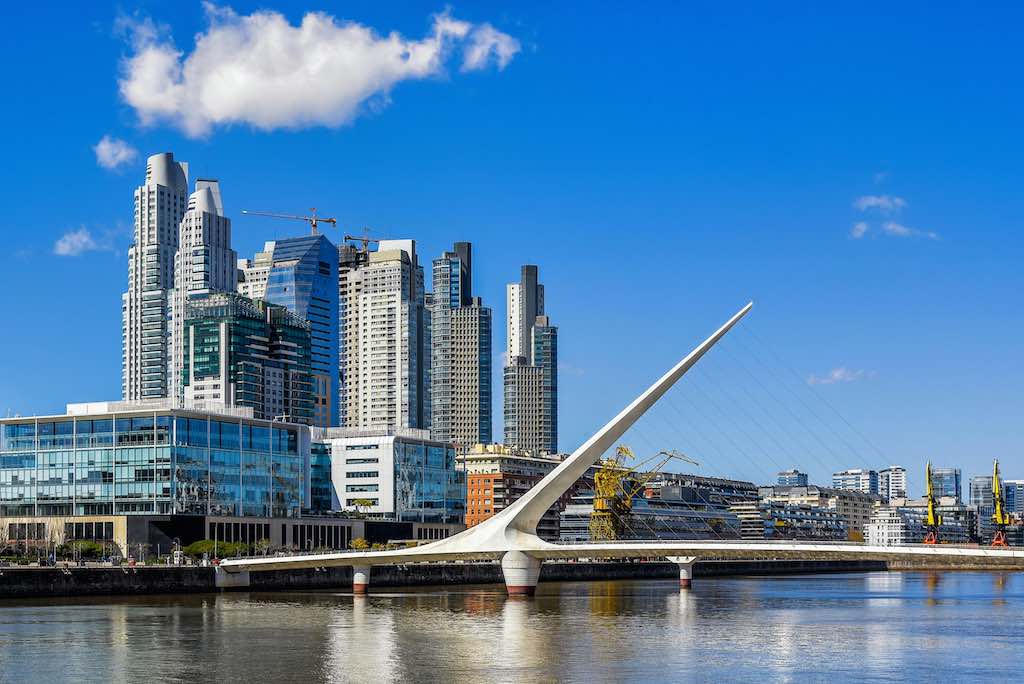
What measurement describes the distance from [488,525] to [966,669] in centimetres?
2822

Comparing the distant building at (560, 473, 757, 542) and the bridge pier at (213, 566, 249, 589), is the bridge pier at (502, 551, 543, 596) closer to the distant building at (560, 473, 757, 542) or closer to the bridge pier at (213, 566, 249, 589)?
the bridge pier at (213, 566, 249, 589)

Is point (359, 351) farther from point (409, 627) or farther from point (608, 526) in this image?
point (409, 627)

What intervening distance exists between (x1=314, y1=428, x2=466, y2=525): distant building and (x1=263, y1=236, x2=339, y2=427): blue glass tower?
6676 centimetres

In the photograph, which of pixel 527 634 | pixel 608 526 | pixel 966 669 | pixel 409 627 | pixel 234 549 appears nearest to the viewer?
pixel 966 669

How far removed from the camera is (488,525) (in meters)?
55.3

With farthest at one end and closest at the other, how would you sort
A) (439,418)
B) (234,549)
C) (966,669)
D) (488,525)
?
(439,418), (234,549), (488,525), (966,669)

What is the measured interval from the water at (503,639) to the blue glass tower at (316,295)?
373ft

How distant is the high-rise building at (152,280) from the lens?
174500mm

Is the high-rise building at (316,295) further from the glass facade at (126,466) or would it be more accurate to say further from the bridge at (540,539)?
the bridge at (540,539)

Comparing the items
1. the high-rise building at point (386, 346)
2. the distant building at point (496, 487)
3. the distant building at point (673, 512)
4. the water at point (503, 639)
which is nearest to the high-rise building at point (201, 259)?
the high-rise building at point (386, 346)

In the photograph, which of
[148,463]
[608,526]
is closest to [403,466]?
[608,526]

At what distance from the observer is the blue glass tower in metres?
168

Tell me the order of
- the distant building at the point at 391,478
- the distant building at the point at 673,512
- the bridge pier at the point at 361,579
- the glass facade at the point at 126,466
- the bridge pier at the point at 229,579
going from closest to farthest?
the bridge pier at the point at 229,579, the bridge pier at the point at 361,579, the glass facade at the point at 126,466, the distant building at the point at 391,478, the distant building at the point at 673,512

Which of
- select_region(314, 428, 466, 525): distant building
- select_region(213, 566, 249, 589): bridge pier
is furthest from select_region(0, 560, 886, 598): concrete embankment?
select_region(314, 428, 466, 525): distant building
